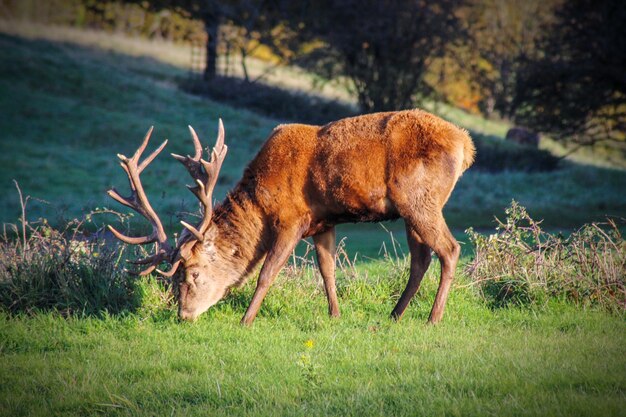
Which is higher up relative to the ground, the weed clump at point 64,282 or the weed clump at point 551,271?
the weed clump at point 551,271

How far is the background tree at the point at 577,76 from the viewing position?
82.9ft

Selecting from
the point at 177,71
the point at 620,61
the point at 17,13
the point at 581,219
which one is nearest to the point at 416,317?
the point at 581,219

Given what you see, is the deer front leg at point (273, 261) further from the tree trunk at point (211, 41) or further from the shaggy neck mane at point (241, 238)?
the tree trunk at point (211, 41)

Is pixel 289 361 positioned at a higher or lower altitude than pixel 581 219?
higher

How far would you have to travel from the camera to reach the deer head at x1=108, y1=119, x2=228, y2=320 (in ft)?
27.5

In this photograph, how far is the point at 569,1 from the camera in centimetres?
2645

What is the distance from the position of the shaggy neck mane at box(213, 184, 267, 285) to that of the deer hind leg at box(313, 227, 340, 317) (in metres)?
0.65

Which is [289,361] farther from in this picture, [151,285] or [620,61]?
[620,61]

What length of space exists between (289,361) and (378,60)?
1044 inches

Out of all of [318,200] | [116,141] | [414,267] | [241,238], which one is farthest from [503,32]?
[241,238]

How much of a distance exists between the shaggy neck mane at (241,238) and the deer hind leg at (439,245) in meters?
1.68

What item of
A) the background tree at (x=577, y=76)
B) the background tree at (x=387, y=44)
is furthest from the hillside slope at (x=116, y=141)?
the background tree at (x=387, y=44)

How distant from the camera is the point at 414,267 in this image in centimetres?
862

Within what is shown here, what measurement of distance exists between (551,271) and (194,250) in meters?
4.05
